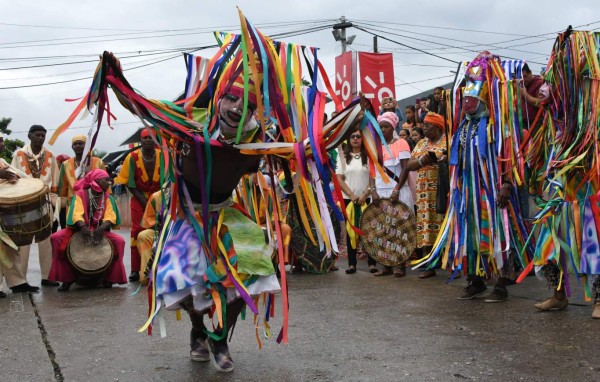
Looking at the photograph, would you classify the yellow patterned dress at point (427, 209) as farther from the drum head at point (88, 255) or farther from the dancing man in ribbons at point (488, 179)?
the drum head at point (88, 255)

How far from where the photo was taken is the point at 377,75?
49.2 ft

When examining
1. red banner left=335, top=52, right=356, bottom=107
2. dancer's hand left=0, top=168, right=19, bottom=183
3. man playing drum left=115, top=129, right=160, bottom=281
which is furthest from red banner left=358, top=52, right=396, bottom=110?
dancer's hand left=0, top=168, right=19, bottom=183

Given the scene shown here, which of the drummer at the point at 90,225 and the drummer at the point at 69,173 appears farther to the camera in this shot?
the drummer at the point at 69,173

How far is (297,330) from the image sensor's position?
521 cm

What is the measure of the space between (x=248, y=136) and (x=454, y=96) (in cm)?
283

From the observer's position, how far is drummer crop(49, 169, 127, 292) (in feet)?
26.2

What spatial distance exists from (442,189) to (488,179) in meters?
1.31

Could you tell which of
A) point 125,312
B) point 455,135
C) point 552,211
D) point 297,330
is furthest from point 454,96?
point 125,312

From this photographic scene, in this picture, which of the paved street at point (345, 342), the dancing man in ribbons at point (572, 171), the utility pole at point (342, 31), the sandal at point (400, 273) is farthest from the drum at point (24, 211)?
the utility pole at point (342, 31)

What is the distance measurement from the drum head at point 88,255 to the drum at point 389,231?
109 inches

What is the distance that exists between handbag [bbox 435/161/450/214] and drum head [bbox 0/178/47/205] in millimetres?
4044

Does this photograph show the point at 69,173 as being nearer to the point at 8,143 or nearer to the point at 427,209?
the point at 427,209

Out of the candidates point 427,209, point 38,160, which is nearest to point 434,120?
point 427,209

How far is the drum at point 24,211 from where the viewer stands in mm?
7512
